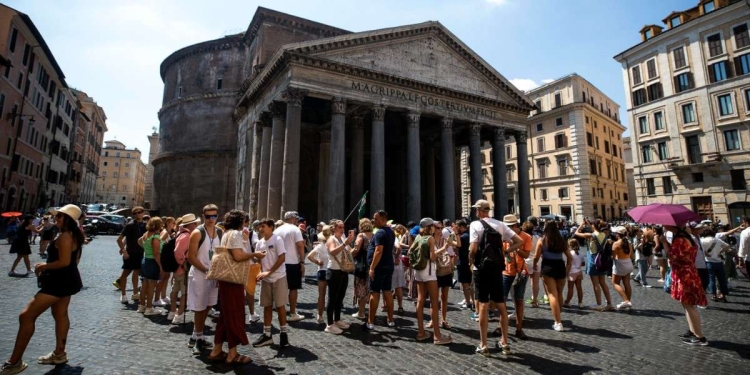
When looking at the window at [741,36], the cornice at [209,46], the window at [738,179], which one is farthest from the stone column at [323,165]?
the window at [741,36]

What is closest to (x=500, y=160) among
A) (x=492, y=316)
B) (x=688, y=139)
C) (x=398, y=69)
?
(x=398, y=69)

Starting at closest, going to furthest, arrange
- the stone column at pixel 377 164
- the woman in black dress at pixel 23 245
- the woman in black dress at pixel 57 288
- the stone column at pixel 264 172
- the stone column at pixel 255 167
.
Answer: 1. the woman in black dress at pixel 57 288
2. the woman in black dress at pixel 23 245
3. the stone column at pixel 377 164
4. the stone column at pixel 264 172
5. the stone column at pixel 255 167

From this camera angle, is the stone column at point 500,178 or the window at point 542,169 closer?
the stone column at point 500,178

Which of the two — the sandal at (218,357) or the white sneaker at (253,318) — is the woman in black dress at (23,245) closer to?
the white sneaker at (253,318)

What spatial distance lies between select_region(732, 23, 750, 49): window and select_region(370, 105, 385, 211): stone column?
23740 mm

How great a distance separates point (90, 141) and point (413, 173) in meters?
51.0

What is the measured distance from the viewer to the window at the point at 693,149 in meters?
23.8

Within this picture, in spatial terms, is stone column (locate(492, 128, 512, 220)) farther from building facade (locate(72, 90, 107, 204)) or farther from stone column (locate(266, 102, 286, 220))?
building facade (locate(72, 90, 107, 204))

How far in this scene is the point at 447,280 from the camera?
5352mm

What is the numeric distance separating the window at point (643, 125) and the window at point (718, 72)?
4404 mm

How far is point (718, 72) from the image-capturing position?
76.7 ft

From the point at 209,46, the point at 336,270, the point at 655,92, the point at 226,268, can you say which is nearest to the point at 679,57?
the point at 655,92

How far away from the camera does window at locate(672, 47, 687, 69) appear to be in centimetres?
2503

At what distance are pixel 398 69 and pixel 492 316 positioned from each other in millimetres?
15928
